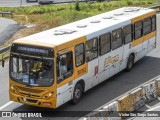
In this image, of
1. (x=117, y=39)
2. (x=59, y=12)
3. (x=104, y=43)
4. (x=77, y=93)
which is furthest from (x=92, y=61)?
(x=59, y=12)

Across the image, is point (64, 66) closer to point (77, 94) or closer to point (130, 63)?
point (77, 94)

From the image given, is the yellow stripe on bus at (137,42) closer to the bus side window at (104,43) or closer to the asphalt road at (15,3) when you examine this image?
the bus side window at (104,43)

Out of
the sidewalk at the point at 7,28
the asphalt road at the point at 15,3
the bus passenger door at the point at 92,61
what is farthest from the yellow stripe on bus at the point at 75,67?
the asphalt road at the point at 15,3

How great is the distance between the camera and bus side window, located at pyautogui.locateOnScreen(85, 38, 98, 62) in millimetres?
18219

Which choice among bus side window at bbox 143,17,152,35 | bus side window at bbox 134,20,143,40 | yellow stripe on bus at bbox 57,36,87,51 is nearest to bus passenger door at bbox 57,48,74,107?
yellow stripe on bus at bbox 57,36,87,51

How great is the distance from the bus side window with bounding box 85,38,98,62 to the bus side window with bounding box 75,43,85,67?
1.27 feet

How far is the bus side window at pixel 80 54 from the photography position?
57.0ft

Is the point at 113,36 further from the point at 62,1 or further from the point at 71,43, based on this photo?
the point at 62,1

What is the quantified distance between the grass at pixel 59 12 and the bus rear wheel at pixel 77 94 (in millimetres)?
14517

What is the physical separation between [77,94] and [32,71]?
2.56 meters

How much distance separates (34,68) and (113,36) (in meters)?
5.73

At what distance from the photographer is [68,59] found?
1670 centimetres

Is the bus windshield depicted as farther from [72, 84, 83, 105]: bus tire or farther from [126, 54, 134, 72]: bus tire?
[126, 54, 134, 72]: bus tire

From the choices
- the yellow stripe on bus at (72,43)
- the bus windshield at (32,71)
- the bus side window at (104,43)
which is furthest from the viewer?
the bus side window at (104,43)
